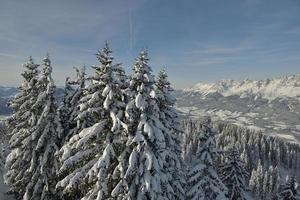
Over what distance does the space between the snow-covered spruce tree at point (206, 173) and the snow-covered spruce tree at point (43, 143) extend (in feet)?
39.6

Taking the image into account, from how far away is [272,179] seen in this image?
142000mm

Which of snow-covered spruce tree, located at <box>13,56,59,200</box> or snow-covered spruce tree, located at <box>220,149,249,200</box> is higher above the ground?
snow-covered spruce tree, located at <box>13,56,59,200</box>

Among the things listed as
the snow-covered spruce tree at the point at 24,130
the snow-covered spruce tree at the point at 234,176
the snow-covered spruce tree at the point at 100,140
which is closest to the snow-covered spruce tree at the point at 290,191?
the snow-covered spruce tree at the point at 234,176

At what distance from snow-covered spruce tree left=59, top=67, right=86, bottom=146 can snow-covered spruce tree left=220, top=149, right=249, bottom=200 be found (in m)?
22.3

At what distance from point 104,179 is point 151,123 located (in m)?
4.15

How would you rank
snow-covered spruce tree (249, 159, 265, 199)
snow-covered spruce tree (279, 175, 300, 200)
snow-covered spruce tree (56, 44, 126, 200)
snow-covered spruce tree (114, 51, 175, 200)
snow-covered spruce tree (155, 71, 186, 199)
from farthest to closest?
snow-covered spruce tree (249, 159, 265, 199), snow-covered spruce tree (279, 175, 300, 200), snow-covered spruce tree (155, 71, 186, 199), snow-covered spruce tree (56, 44, 126, 200), snow-covered spruce tree (114, 51, 175, 200)

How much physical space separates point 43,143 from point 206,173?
1441 centimetres

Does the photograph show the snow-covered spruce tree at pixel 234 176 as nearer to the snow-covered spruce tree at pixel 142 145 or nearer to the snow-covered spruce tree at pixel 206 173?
the snow-covered spruce tree at pixel 206 173

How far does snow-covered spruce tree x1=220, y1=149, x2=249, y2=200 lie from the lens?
44650mm

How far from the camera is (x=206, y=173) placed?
1276 inches

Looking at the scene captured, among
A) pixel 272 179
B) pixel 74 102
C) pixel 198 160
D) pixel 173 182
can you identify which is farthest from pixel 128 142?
A: pixel 272 179

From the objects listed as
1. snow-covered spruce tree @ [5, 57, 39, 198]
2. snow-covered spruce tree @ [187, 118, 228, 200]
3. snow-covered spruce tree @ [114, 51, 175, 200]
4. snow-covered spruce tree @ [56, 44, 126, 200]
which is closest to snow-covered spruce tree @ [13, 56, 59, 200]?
snow-covered spruce tree @ [5, 57, 39, 198]

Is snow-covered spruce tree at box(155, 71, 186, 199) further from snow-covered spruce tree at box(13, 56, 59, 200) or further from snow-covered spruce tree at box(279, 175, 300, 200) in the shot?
snow-covered spruce tree at box(279, 175, 300, 200)

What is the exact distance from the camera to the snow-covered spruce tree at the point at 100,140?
2042 cm
